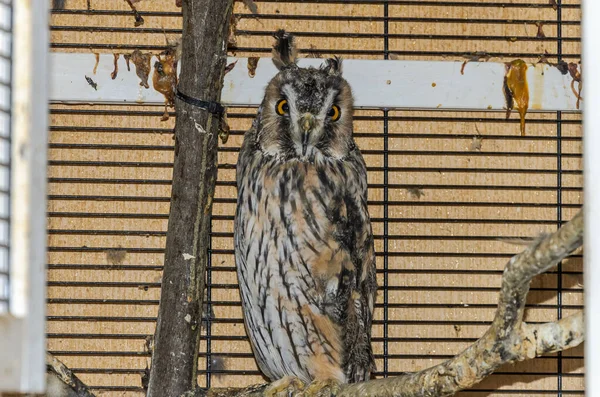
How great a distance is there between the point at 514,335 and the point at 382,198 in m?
1.08

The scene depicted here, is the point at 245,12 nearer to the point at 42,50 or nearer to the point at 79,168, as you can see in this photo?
the point at 79,168

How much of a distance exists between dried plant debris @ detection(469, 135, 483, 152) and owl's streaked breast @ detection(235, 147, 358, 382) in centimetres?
42

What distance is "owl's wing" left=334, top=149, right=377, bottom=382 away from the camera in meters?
2.05

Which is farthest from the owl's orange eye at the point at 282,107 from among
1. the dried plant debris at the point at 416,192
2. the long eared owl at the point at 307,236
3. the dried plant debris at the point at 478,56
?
the dried plant debris at the point at 478,56

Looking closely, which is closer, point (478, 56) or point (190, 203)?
point (190, 203)

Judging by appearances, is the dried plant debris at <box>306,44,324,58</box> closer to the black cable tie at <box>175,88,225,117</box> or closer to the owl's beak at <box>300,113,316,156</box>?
the owl's beak at <box>300,113,316,156</box>

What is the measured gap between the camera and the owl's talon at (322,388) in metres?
1.82

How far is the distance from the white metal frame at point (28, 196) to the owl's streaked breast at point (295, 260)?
1.25 metres

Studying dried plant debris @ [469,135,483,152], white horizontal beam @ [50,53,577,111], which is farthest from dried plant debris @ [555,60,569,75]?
dried plant debris @ [469,135,483,152]

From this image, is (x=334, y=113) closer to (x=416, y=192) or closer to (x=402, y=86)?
(x=402, y=86)

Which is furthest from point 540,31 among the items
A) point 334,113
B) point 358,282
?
point 358,282

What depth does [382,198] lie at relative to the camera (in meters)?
2.31

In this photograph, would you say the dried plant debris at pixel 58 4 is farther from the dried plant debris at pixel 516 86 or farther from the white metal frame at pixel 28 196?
the white metal frame at pixel 28 196

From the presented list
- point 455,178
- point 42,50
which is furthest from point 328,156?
point 42,50
